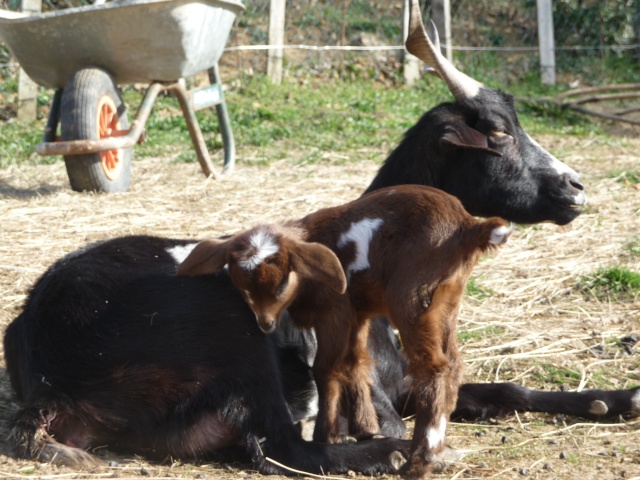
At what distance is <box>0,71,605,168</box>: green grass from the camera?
9.51m

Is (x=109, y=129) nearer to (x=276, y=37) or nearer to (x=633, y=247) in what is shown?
(x=633, y=247)

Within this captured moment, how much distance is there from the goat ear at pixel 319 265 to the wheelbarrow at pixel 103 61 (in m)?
4.09

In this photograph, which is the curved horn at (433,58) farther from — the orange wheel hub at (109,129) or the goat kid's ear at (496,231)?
the orange wheel hub at (109,129)

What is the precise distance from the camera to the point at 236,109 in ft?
36.5

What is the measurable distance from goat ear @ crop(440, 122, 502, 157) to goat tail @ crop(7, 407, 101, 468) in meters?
2.04

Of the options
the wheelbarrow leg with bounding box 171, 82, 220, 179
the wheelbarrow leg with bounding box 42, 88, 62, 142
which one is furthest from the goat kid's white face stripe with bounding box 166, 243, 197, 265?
the wheelbarrow leg with bounding box 171, 82, 220, 179

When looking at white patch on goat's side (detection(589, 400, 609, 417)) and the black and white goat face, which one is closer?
white patch on goat's side (detection(589, 400, 609, 417))

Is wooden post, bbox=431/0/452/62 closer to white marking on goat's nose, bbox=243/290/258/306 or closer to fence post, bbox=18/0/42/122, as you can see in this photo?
fence post, bbox=18/0/42/122

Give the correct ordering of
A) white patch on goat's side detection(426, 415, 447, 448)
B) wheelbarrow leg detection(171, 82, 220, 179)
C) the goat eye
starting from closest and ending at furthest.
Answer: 1. white patch on goat's side detection(426, 415, 447, 448)
2. the goat eye
3. wheelbarrow leg detection(171, 82, 220, 179)

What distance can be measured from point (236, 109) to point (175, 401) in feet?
26.7

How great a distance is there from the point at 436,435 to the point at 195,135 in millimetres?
5595

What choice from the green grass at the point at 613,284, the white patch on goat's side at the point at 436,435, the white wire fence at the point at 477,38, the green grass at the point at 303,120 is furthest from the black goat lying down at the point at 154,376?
the white wire fence at the point at 477,38

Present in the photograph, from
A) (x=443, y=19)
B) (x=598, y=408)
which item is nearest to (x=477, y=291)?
(x=598, y=408)

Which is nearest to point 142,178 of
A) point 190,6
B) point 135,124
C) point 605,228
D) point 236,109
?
point 135,124
